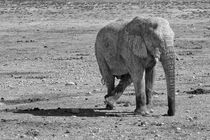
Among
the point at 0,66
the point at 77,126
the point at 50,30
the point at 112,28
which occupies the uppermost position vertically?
the point at 112,28

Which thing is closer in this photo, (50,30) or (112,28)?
(112,28)

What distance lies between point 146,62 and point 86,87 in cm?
468

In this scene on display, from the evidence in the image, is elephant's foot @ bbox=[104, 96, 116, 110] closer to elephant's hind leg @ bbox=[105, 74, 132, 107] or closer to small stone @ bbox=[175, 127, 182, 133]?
elephant's hind leg @ bbox=[105, 74, 132, 107]

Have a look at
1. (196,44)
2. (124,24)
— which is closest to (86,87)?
(124,24)

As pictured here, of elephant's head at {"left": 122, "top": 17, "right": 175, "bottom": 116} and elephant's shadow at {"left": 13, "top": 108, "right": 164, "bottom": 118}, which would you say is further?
elephant's shadow at {"left": 13, "top": 108, "right": 164, "bottom": 118}

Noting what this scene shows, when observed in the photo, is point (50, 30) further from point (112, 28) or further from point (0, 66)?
point (112, 28)

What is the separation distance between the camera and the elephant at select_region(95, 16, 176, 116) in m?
15.1

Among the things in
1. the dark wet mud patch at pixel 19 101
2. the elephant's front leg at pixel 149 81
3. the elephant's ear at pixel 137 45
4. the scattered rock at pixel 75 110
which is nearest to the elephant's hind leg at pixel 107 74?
the elephant's front leg at pixel 149 81

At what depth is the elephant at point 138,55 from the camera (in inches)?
595

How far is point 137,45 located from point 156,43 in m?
0.54

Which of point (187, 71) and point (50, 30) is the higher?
point (187, 71)

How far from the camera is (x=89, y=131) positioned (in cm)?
1390

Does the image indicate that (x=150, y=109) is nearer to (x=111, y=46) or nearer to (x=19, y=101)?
(x=111, y=46)

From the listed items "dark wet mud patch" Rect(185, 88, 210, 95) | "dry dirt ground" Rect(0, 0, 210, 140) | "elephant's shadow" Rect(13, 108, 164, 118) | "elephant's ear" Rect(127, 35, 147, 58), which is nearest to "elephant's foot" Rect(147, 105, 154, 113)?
"dry dirt ground" Rect(0, 0, 210, 140)
